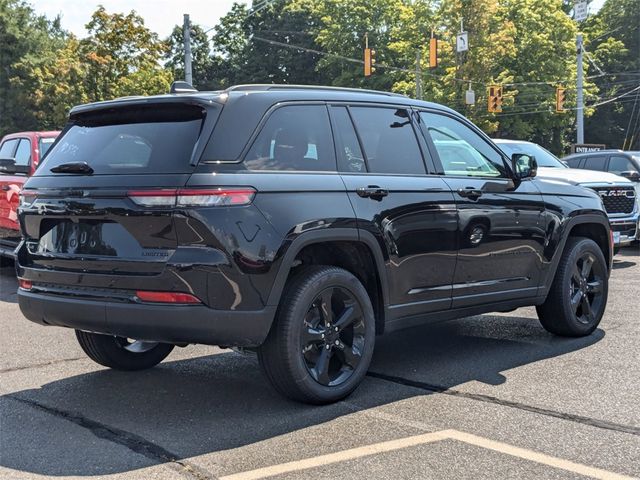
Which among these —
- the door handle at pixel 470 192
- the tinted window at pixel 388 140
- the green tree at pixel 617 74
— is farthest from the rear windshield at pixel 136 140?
the green tree at pixel 617 74

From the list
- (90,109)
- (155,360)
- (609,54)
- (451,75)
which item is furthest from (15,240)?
(609,54)

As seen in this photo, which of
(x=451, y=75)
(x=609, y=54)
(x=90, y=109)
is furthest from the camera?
(x=609, y=54)

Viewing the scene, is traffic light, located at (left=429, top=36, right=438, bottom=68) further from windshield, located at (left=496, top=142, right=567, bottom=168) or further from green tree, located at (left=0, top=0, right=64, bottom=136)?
green tree, located at (left=0, top=0, right=64, bottom=136)

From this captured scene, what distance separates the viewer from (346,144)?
481 cm

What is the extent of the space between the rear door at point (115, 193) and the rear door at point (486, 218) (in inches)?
78.8

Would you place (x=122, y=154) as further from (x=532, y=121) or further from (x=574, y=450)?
(x=532, y=121)

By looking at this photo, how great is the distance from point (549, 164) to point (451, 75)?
84.6 ft

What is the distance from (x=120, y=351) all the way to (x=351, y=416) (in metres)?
1.94

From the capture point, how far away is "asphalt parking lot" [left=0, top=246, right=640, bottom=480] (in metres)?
3.57

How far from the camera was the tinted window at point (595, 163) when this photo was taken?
14625 millimetres

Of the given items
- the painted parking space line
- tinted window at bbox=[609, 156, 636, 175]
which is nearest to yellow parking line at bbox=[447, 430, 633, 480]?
the painted parking space line

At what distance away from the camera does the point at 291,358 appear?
421cm

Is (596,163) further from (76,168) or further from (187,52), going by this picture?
(187,52)

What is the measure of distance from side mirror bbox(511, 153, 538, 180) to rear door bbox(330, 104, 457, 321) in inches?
36.8
